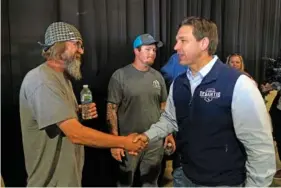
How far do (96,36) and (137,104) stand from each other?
578 mm

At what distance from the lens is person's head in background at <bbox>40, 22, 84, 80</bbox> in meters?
1.71

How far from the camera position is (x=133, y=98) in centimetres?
257

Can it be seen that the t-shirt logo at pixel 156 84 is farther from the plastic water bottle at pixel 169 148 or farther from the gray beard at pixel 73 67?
the gray beard at pixel 73 67

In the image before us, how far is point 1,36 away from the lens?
2084 millimetres

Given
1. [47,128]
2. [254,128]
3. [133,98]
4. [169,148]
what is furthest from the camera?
[169,148]

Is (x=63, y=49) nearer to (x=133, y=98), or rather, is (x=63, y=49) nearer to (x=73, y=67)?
(x=73, y=67)

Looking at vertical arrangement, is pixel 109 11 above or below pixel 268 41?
above

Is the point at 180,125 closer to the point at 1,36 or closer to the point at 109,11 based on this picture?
the point at 1,36

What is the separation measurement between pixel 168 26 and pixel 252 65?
1.53 meters

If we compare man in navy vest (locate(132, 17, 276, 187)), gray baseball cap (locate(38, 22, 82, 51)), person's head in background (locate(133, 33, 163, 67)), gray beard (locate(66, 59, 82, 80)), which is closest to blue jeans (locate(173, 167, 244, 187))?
man in navy vest (locate(132, 17, 276, 187))

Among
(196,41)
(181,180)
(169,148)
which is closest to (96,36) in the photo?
(169,148)

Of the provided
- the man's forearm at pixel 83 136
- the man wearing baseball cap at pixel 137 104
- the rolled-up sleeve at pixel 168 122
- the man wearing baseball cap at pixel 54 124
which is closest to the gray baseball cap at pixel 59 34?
the man wearing baseball cap at pixel 54 124

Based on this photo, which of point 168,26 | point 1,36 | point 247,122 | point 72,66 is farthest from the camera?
point 168,26

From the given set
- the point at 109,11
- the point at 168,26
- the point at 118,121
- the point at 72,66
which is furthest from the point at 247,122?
the point at 168,26
